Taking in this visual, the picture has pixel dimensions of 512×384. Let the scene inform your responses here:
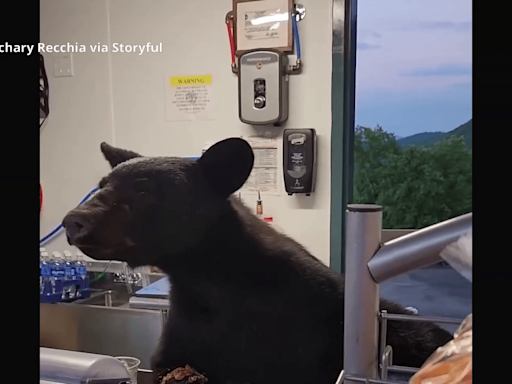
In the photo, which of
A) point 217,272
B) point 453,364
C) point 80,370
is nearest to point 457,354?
point 453,364

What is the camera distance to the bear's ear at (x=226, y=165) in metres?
1.29

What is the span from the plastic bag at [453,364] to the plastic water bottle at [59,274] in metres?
1.34

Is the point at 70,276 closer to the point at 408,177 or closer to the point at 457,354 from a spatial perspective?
the point at 408,177

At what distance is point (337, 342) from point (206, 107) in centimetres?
76

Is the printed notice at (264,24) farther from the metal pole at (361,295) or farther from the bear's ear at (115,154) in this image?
the metal pole at (361,295)

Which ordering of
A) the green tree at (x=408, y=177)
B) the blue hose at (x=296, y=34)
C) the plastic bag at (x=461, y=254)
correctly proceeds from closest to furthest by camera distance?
1. the plastic bag at (x=461, y=254)
2. the green tree at (x=408, y=177)
3. the blue hose at (x=296, y=34)

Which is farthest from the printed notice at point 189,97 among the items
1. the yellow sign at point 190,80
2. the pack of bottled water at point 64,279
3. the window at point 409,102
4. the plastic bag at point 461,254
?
the plastic bag at point 461,254

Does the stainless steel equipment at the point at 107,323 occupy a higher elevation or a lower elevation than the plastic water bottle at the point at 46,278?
lower

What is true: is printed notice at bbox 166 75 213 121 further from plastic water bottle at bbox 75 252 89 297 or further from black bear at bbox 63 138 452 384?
plastic water bottle at bbox 75 252 89 297

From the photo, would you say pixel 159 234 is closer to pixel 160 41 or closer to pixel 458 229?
pixel 160 41

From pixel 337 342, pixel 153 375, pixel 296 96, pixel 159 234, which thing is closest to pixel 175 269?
pixel 159 234

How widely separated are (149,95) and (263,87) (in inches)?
14.5

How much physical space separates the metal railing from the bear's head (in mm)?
829

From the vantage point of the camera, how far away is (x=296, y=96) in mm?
1399
